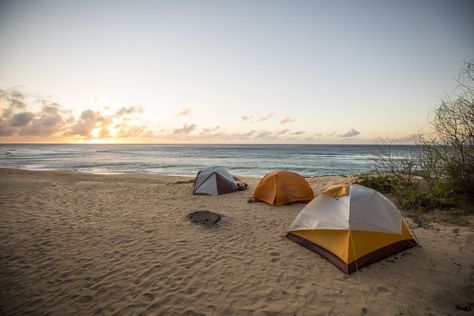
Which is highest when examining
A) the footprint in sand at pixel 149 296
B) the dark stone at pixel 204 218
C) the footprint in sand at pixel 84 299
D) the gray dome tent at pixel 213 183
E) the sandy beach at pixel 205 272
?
the gray dome tent at pixel 213 183

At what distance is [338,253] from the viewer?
17.4ft

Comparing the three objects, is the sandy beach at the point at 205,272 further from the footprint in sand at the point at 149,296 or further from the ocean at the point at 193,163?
the ocean at the point at 193,163

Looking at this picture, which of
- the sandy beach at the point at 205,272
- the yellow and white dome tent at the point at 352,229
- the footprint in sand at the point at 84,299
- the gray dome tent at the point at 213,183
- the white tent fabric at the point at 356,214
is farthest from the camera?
the gray dome tent at the point at 213,183

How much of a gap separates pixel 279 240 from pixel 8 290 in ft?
18.6

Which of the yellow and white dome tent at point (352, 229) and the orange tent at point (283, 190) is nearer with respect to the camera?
the yellow and white dome tent at point (352, 229)

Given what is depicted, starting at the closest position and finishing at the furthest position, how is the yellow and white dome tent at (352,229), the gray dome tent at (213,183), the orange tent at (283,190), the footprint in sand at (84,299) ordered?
the footprint in sand at (84,299) < the yellow and white dome tent at (352,229) < the orange tent at (283,190) < the gray dome tent at (213,183)

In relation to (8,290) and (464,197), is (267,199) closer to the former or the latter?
(464,197)

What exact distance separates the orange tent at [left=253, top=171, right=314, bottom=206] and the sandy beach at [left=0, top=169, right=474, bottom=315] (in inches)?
62.4

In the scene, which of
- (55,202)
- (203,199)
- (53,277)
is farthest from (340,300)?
(55,202)

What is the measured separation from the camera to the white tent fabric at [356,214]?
17.9 feet

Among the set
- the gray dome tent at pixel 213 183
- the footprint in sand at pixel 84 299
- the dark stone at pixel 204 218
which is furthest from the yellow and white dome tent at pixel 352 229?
the gray dome tent at pixel 213 183

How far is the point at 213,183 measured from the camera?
505 inches

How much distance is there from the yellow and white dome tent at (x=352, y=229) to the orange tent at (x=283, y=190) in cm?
369

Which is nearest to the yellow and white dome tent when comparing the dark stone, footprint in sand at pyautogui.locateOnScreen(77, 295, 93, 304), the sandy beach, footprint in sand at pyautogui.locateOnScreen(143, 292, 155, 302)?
the sandy beach
